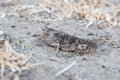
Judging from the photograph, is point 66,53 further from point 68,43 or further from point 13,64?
point 13,64

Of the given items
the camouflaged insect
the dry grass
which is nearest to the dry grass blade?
the dry grass

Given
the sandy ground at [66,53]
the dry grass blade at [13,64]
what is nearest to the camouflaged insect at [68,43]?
the sandy ground at [66,53]

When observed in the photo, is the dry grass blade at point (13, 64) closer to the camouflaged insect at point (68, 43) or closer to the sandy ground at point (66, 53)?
the sandy ground at point (66, 53)

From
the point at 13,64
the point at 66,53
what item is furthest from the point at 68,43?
the point at 13,64

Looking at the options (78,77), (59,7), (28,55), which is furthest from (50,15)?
(78,77)

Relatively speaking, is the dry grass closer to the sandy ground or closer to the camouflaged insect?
the sandy ground

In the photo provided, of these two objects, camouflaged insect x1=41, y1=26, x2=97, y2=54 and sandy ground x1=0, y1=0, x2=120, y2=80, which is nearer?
sandy ground x1=0, y1=0, x2=120, y2=80
